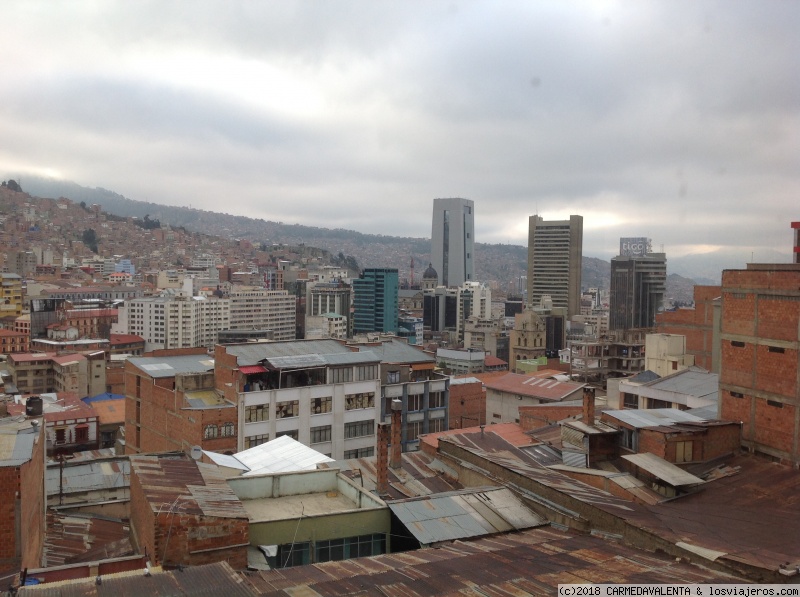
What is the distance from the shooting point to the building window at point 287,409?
25.8 m

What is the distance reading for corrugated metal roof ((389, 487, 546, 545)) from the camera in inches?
460

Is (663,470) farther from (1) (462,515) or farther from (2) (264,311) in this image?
(2) (264,311)

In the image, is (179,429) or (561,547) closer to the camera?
(561,547)

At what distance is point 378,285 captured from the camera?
112 m

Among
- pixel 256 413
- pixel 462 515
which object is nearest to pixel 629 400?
pixel 256 413

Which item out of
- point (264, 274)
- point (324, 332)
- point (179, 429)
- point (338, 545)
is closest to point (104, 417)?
point (179, 429)

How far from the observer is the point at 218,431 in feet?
80.3

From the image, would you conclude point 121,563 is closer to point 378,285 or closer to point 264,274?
point 378,285

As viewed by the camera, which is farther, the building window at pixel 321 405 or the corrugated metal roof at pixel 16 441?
the building window at pixel 321 405

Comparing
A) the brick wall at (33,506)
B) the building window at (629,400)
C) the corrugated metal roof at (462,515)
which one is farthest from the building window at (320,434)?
the corrugated metal roof at (462,515)

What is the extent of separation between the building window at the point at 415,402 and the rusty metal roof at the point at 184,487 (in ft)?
55.0

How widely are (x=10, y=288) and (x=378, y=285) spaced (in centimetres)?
5304

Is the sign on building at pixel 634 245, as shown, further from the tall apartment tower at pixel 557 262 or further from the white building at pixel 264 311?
the white building at pixel 264 311

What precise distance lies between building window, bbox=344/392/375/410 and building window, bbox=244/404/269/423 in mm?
3504
